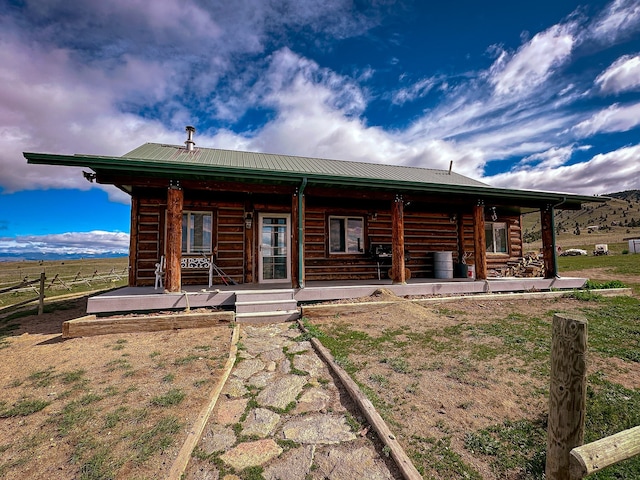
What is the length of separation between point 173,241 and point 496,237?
1233cm

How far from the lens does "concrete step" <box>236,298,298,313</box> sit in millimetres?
6715

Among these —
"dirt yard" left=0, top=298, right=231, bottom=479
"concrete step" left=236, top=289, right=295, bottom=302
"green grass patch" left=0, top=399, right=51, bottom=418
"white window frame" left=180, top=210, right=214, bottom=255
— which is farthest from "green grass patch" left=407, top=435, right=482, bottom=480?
"white window frame" left=180, top=210, right=214, bottom=255

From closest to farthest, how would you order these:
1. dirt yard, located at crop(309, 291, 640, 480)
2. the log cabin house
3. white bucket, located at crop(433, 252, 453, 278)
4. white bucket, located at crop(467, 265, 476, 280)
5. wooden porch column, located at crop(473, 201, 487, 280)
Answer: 1. dirt yard, located at crop(309, 291, 640, 480)
2. the log cabin house
3. wooden porch column, located at crop(473, 201, 487, 280)
4. white bucket, located at crop(433, 252, 453, 278)
5. white bucket, located at crop(467, 265, 476, 280)

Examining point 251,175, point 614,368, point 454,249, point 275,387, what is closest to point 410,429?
point 275,387

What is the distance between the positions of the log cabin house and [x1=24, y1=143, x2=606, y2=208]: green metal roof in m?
0.03

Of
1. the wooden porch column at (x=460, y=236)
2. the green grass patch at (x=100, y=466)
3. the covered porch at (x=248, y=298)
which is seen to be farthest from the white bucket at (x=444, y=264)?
the green grass patch at (x=100, y=466)

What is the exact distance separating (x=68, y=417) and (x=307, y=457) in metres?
2.50

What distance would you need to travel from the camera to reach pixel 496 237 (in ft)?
41.4

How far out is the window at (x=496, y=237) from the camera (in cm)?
1248

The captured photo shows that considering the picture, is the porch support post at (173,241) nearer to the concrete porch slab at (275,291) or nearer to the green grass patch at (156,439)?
the concrete porch slab at (275,291)

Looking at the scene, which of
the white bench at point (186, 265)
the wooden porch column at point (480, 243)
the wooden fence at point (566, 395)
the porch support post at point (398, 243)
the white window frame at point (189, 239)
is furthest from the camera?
the wooden porch column at point (480, 243)

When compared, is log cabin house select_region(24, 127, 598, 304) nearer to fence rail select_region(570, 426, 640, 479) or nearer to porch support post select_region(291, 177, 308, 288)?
porch support post select_region(291, 177, 308, 288)

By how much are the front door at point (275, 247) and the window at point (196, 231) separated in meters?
1.58

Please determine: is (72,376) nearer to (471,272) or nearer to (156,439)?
(156,439)
